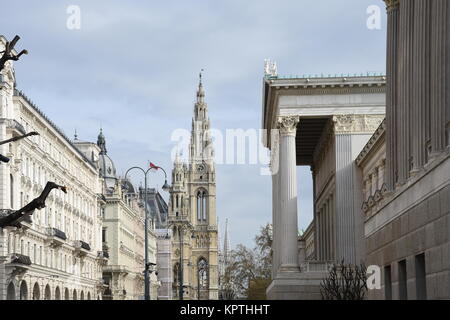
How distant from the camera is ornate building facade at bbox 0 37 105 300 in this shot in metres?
61.2

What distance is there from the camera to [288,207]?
5606 centimetres

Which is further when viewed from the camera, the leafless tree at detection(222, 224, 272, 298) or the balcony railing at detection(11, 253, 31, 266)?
the leafless tree at detection(222, 224, 272, 298)

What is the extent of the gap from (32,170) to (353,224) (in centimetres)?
2578

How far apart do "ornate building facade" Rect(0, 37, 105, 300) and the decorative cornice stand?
2075cm

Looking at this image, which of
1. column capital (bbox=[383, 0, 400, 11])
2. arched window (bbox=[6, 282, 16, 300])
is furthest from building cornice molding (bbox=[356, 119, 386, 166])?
arched window (bbox=[6, 282, 16, 300])

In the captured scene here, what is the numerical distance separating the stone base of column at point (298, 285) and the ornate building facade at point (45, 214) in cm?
1775

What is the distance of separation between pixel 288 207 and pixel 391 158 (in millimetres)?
27219

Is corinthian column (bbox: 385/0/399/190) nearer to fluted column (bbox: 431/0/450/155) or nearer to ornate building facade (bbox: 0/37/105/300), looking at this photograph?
fluted column (bbox: 431/0/450/155)

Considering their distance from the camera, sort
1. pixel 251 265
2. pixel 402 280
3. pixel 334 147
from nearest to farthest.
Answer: pixel 402 280 → pixel 334 147 → pixel 251 265

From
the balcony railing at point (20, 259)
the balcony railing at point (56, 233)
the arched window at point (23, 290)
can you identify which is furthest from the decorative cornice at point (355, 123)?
the balcony railing at point (56, 233)

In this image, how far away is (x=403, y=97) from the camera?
26609 millimetres

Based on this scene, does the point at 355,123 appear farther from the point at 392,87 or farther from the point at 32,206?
the point at 32,206

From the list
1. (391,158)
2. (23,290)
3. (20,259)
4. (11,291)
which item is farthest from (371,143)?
(23,290)
